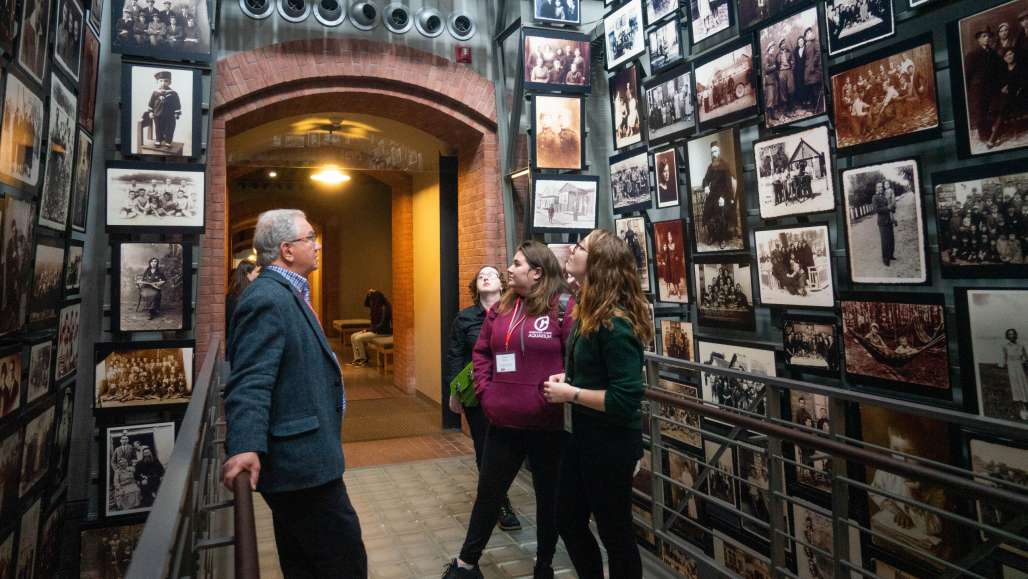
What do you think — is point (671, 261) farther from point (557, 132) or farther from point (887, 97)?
point (887, 97)

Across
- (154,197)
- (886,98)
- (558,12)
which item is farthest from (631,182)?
(154,197)

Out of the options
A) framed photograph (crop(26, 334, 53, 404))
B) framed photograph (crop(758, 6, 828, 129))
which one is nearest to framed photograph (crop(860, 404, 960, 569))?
framed photograph (crop(758, 6, 828, 129))

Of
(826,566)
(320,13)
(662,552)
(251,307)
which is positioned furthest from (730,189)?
(320,13)

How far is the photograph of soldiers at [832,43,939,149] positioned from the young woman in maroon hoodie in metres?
1.75

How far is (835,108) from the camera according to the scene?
3430mm

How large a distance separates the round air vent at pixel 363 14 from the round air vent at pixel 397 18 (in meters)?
0.13

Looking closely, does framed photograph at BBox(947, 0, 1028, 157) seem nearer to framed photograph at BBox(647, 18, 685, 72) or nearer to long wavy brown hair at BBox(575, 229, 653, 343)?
long wavy brown hair at BBox(575, 229, 653, 343)

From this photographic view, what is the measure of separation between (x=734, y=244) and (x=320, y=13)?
13.8ft

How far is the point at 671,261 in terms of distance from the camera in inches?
191

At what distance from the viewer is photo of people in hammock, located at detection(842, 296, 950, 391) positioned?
9.81 feet

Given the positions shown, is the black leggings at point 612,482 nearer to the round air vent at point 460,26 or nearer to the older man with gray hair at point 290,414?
the older man with gray hair at point 290,414

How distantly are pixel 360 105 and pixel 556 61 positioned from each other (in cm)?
206

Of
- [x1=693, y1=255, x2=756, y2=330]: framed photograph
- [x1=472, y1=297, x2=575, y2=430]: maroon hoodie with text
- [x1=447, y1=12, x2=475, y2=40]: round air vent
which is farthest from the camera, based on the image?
[x1=447, y1=12, x2=475, y2=40]: round air vent

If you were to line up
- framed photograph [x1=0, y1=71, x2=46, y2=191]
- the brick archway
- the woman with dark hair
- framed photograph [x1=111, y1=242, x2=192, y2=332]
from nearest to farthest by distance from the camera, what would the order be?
the woman with dark hair < framed photograph [x1=0, y1=71, x2=46, y2=191] < framed photograph [x1=111, y1=242, x2=192, y2=332] < the brick archway
